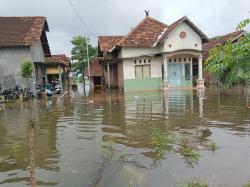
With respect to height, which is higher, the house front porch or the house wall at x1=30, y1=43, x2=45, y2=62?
the house wall at x1=30, y1=43, x2=45, y2=62

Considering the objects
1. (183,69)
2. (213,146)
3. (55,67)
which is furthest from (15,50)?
(213,146)

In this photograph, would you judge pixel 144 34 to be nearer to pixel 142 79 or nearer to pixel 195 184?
pixel 142 79

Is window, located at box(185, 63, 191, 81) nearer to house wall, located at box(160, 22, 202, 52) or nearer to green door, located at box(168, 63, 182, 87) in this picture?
green door, located at box(168, 63, 182, 87)

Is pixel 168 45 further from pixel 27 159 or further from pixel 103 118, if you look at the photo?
pixel 27 159

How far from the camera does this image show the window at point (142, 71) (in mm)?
32531

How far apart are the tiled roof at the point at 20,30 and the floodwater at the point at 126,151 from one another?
49.4 feet

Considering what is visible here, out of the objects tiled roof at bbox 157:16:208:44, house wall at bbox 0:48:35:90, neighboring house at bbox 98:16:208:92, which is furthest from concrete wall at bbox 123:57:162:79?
house wall at bbox 0:48:35:90

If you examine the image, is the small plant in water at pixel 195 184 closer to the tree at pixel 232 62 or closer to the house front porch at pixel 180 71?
the tree at pixel 232 62

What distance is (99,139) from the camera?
1045 centimetres

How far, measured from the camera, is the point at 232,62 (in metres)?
4.10

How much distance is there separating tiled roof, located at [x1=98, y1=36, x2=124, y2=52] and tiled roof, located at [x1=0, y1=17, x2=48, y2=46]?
6905 millimetres

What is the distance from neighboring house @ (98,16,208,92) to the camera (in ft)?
103

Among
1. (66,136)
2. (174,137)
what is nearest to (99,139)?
(66,136)

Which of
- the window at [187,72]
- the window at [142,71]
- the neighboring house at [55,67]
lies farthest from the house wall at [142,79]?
the neighboring house at [55,67]
